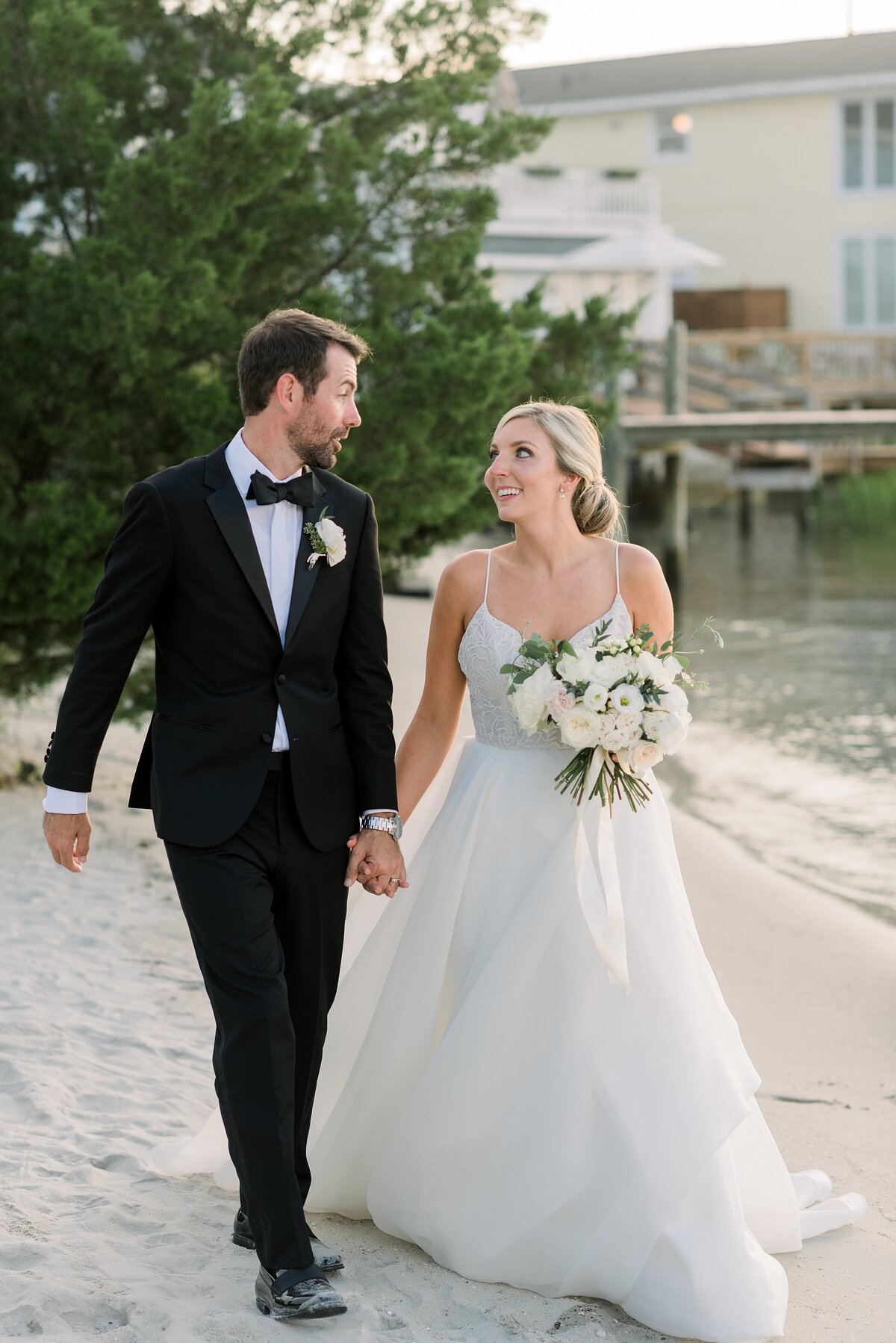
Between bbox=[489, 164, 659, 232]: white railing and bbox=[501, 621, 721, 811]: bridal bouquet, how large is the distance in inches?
1150

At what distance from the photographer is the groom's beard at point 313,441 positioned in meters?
3.31

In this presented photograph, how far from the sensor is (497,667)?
12.6ft

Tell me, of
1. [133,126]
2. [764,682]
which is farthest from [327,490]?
[764,682]

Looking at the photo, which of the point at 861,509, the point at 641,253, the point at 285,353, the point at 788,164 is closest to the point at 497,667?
the point at 285,353

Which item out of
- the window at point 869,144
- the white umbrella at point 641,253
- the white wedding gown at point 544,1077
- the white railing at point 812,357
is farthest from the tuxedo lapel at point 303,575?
the window at point 869,144

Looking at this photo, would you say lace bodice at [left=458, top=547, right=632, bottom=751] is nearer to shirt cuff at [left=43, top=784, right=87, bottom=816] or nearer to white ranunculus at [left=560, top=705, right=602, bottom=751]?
white ranunculus at [left=560, top=705, right=602, bottom=751]

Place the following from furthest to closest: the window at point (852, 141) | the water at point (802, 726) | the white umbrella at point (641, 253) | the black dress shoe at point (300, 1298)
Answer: the window at point (852, 141) < the white umbrella at point (641, 253) < the water at point (802, 726) < the black dress shoe at point (300, 1298)

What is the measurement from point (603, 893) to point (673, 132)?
35611 mm

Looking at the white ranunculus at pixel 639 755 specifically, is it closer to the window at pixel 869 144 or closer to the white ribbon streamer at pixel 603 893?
the white ribbon streamer at pixel 603 893

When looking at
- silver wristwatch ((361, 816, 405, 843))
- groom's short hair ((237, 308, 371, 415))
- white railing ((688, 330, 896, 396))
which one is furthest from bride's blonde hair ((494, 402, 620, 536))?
white railing ((688, 330, 896, 396))

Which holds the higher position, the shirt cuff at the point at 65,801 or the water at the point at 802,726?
the shirt cuff at the point at 65,801

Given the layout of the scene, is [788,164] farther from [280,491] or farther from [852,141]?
[280,491]

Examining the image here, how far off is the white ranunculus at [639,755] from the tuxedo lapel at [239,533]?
86 centimetres

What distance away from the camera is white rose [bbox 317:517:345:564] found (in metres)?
3.31
